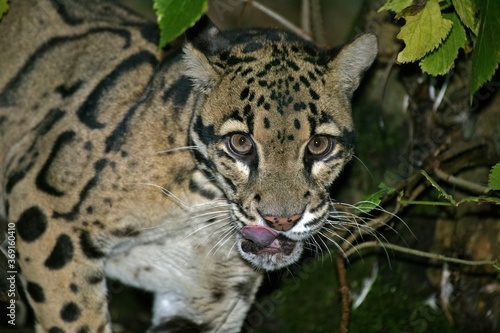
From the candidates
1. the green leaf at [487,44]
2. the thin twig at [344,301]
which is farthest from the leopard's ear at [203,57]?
the thin twig at [344,301]

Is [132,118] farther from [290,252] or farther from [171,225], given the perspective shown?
[290,252]

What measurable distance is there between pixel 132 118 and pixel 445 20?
5.22 ft

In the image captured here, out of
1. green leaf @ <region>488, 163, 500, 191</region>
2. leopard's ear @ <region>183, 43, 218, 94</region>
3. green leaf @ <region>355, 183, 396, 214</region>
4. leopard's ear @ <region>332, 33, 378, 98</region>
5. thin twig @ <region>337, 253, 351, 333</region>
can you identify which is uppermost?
leopard's ear @ <region>183, 43, 218, 94</region>

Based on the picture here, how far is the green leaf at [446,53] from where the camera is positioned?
3.86m

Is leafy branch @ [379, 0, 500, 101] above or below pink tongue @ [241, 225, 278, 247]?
above

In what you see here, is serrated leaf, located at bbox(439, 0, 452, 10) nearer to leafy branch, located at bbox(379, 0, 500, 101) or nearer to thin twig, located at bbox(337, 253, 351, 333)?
leafy branch, located at bbox(379, 0, 500, 101)

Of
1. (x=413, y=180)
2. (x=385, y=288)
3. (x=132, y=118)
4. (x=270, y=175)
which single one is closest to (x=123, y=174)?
(x=132, y=118)

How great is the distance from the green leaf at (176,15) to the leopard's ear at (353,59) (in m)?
1.22

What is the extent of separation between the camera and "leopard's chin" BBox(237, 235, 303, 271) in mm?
4078

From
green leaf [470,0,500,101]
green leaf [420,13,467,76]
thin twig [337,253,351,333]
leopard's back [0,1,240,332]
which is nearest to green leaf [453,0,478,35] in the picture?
green leaf [420,13,467,76]

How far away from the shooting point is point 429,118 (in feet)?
18.1

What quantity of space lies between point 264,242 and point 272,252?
5.4 inches

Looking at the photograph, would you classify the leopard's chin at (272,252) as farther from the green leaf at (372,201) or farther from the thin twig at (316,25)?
the thin twig at (316,25)

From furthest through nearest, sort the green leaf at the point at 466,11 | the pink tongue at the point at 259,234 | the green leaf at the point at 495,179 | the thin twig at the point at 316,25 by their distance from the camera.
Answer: the thin twig at the point at 316,25, the pink tongue at the point at 259,234, the green leaf at the point at 495,179, the green leaf at the point at 466,11
